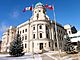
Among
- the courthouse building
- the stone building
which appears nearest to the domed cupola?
the courthouse building

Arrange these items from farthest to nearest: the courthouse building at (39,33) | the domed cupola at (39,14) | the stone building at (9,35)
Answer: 1. the stone building at (9,35)
2. the domed cupola at (39,14)
3. the courthouse building at (39,33)

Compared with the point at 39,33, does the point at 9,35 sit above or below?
A: above

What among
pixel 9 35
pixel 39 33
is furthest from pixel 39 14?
pixel 9 35

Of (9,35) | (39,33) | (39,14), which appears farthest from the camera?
(9,35)

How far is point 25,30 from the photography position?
222 ft

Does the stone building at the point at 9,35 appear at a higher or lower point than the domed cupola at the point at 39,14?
lower

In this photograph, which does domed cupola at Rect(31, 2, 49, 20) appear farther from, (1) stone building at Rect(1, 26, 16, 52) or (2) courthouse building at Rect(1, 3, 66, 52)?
(1) stone building at Rect(1, 26, 16, 52)

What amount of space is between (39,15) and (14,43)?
85.5 feet

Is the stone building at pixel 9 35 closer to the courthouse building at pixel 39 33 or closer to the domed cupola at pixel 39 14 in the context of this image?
the courthouse building at pixel 39 33

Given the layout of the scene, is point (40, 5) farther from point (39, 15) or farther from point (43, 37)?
point (43, 37)

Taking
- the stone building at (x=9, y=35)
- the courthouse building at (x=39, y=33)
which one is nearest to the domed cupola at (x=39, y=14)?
the courthouse building at (x=39, y=33)

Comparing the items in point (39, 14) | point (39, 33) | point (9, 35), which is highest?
point (39, 14)

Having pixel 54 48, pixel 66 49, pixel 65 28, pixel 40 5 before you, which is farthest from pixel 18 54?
pixel 65 28

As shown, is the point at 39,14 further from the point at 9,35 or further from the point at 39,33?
the point at 9,35
